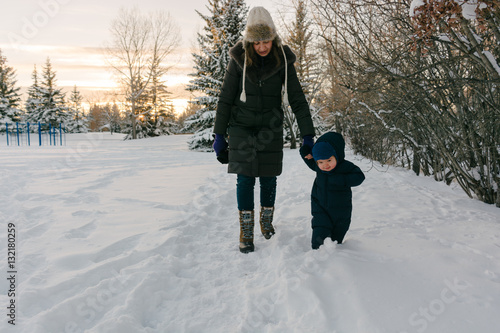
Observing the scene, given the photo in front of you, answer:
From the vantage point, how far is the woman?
2.61m

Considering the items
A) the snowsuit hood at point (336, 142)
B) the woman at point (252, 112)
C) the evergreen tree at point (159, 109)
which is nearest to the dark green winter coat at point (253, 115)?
the woman at point (252, 112)

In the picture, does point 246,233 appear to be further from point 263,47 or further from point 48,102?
point 48,102

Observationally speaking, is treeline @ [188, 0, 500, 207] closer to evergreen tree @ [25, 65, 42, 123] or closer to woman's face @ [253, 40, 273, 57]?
woman's face @ [253, 40, 273, 57]

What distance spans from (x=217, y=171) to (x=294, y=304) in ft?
18.9

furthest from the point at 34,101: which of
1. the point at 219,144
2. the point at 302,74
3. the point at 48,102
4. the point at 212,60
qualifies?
the point at 219,144

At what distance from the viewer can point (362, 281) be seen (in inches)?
73.5

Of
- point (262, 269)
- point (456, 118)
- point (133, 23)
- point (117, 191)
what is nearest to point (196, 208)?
point (117, 191)

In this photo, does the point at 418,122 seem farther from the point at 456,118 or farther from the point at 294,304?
the point at 294,304

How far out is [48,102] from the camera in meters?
33.1

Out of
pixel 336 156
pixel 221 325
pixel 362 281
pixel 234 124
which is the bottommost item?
pixel 221 325

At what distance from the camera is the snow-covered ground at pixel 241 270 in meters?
1.61

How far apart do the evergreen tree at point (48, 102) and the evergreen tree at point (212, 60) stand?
958 inches

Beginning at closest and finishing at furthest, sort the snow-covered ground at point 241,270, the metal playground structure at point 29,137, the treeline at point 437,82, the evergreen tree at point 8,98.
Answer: the snow-covered ground at point 241,270
the treeline at point 437,82
the metal playground structure at point 29,137
the evergreen tree at point 8,98

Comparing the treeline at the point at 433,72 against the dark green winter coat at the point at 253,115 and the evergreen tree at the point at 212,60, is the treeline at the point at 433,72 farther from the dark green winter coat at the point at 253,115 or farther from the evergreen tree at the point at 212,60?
the evergreen tree at the point at 212,60
